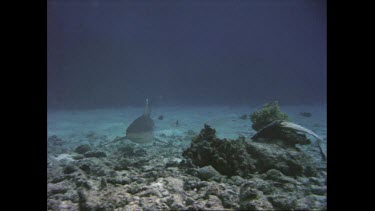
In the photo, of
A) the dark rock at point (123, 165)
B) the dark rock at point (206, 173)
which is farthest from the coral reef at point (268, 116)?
the dark rock at point (123, 165)

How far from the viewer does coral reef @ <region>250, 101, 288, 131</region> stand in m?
7.14

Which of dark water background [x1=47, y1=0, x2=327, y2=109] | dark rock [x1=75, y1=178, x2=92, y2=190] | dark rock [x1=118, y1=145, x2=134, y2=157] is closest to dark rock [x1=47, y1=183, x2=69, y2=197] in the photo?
dark rock [x1=75, y1=178, x2=92, y2=190]

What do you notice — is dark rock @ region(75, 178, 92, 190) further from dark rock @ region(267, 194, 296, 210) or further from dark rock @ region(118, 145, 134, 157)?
dark rock @ region(267, 194, 296, 210)

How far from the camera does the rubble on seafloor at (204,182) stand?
3.46 meters

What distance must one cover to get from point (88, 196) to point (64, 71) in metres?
42.0

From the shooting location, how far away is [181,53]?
83.2 m

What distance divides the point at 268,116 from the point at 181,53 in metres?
78.3

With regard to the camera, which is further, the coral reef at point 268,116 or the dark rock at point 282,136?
the coral reef at point 268,116

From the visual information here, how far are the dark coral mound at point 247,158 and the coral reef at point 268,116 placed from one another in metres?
1.81

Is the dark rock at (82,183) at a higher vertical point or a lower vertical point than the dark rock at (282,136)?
lower

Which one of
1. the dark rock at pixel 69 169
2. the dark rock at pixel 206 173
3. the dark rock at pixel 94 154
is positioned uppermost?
the dark rock at pixel 206 173

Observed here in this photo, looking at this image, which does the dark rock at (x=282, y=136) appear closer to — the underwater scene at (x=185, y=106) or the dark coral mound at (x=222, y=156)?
the underwater scene at (x=185, y=106)
